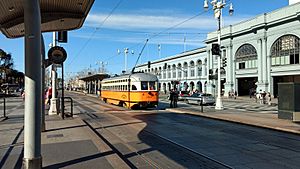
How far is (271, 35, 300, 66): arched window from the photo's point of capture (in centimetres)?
5219

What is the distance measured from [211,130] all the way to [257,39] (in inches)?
2029

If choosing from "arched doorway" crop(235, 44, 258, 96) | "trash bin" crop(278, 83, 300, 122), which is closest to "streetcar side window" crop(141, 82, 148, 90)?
"trash bin" crop(278, 83, 300, 122)

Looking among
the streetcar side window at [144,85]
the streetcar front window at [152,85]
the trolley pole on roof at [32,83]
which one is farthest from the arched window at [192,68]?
the trolley pole on roof at [32,83]

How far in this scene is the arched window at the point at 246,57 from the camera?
206ft

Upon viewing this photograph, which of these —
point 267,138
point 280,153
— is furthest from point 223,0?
point 280,153

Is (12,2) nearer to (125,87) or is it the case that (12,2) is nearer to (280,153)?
(280,153)

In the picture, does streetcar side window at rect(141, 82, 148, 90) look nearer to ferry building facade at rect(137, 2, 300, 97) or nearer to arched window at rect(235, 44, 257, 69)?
ferry building facade at rect(137, 2, 300, 97)

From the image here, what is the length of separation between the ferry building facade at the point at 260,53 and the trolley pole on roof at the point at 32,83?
47615mm

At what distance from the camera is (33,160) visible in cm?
614

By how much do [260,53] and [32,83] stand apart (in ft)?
193

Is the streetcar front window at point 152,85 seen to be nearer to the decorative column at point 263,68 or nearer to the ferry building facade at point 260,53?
the ferry building facade at point 260,53

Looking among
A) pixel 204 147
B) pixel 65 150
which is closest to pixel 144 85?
pixel 204 147

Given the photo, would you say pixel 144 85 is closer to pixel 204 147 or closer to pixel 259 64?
pixel 204 147

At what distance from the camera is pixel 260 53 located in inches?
2361
